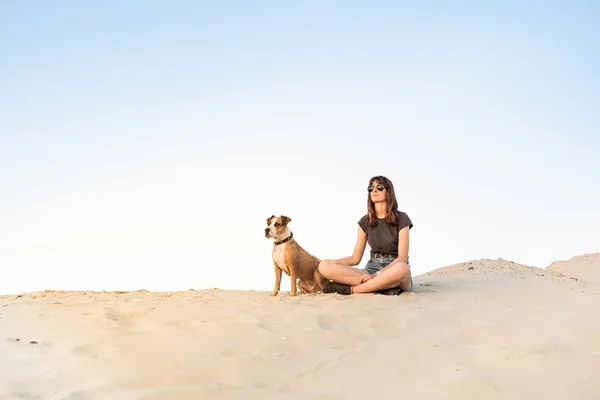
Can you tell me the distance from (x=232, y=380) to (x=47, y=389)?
4.02 feet

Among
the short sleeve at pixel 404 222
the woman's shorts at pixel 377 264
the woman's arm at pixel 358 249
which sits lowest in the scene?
the woman's shorts at pixel 377 264

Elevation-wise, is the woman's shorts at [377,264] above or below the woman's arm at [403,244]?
below

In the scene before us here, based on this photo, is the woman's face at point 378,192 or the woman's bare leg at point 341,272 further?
the woman's face at point 378,192

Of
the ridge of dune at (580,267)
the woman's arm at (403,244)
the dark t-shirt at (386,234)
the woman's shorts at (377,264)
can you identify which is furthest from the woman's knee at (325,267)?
the ridge of dune at (580,267)

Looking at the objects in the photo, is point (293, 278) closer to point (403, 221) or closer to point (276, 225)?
point (276, 225)

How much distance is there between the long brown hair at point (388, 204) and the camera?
292 inches

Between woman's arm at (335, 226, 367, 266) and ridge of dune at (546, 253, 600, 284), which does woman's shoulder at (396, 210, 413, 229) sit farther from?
ridge of dune at (546, 253, 600, 284)

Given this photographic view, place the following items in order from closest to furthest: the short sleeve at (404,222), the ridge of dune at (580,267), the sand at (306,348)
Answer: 1. the sand at (306,348)
2. the short sleeve at (404,222)
3. the ridge of dune at (580,267)

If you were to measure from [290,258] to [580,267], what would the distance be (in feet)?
42.3

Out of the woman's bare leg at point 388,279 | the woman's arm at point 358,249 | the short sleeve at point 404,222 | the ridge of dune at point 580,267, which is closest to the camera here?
the woman's bare leg at point 388,279

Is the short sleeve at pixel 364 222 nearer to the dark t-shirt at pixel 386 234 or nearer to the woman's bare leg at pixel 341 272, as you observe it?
the dark t-shirt at pixel 386 234

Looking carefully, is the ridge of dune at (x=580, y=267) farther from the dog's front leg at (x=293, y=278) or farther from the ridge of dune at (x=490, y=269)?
the dog's front leg at (x=293, y=278)

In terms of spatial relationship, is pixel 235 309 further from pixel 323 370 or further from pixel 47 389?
pixel 47 389

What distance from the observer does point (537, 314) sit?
6137 mm
